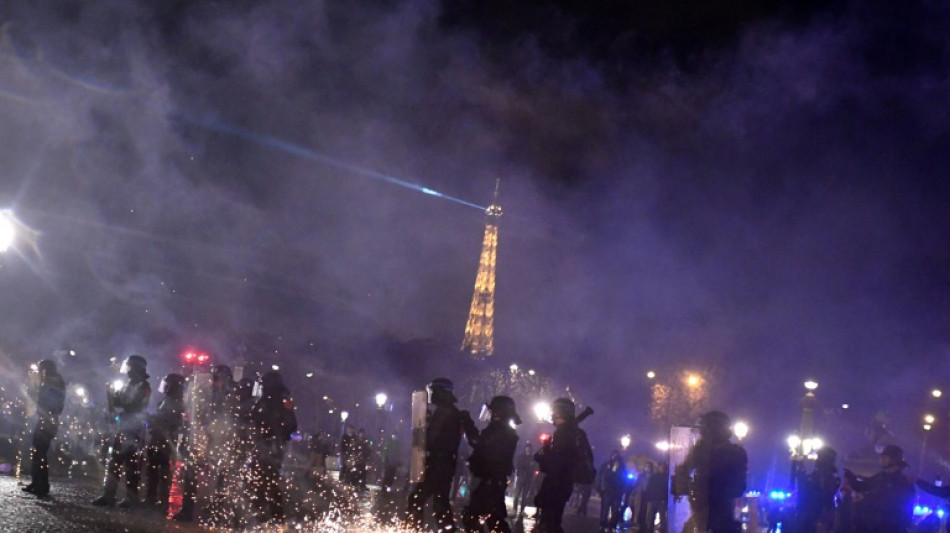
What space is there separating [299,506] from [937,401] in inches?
1190

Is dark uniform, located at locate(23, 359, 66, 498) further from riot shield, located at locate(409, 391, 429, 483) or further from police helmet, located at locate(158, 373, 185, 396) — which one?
riot shield, located at locate(409, 391, 429, 483)

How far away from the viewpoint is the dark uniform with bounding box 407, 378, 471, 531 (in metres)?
9.23

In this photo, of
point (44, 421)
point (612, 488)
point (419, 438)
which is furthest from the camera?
point (612, 488)

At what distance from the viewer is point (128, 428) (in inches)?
381

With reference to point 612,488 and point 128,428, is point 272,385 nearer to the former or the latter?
point 128,428

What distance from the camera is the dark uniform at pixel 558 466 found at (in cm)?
888

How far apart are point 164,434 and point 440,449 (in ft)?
10.4

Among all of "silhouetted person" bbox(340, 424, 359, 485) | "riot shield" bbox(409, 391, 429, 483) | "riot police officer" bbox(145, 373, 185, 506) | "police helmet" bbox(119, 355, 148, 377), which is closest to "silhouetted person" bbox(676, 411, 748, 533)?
"riot shield" bbox(409, 391, 429, 483)

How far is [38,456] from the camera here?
968cm

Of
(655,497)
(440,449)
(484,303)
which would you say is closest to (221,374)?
(440,449)

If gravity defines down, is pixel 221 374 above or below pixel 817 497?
above

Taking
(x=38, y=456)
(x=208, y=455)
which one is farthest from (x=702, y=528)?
(x=38, y=456)

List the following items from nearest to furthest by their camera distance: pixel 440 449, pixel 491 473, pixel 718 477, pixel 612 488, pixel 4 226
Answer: pixel 718 477 < pixel 491 473 < pixel 440 449 < pixel 4 226 < pixel 612 488

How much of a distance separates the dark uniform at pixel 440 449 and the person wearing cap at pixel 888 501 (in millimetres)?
3703
